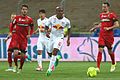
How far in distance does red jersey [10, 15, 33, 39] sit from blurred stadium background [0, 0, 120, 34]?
18.9 m

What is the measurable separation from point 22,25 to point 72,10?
22.3 metres

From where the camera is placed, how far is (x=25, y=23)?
18.5m

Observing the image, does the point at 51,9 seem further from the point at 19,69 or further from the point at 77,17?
the point at 19,69

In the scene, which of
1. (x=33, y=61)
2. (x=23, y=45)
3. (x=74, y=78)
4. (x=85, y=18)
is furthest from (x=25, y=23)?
(x=85, y=18)

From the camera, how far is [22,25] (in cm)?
1850

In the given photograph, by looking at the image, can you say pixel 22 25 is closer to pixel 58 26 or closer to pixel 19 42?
pixel 19 42

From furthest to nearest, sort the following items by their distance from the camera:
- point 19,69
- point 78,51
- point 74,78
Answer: point 78,51
point 19,69
point 74,78

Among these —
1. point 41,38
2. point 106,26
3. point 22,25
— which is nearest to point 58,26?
point 22,25

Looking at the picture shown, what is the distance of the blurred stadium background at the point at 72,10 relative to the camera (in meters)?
38.8

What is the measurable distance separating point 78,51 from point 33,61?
2406 mm

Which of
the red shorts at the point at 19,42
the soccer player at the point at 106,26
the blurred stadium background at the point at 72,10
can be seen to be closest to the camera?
the soccer player at the point at 106,26

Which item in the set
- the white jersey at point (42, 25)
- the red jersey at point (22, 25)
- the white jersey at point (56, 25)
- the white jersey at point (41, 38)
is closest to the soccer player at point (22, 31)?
the red jersey at point (22, 25)

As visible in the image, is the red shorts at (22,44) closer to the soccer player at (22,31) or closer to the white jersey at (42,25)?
the soccer player at (22,31)

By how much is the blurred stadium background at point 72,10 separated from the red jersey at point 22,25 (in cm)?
1889
